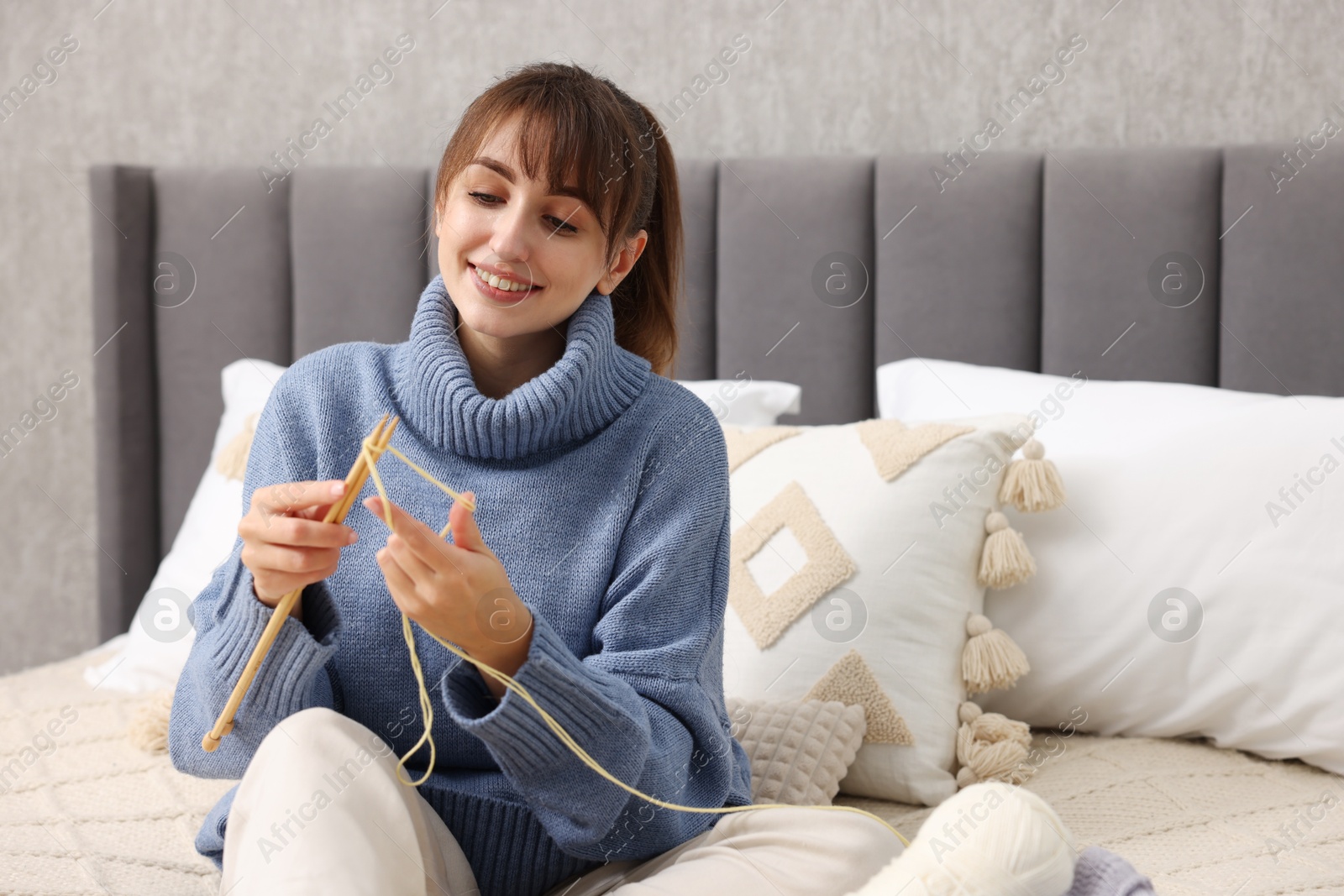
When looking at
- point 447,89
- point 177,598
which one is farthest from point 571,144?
point 447,89

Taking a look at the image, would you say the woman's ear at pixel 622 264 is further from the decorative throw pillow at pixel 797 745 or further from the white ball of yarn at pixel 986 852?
the white ball of yarn at pixel 986 852

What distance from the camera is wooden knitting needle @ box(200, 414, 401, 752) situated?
2.60ft

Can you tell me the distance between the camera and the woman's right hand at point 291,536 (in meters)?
0.79

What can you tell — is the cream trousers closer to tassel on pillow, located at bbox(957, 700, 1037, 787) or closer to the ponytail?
tassel on pillow, located at bbox(957, 700, 1037, 787)

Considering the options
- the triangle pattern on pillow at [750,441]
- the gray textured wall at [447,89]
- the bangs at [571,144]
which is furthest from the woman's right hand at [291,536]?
the gray textured wall at [447,89]

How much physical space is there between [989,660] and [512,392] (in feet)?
2.03

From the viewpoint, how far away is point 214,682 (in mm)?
876

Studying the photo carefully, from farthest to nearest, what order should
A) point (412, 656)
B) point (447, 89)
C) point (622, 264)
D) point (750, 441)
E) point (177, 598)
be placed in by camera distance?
point (447, 89) → point (177, 598) → point (750, 441) → point (622, 264) → point (412, 656)

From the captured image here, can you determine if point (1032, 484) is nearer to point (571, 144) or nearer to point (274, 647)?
point (571, 144)

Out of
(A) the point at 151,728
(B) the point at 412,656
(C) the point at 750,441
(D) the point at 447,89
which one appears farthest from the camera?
(D) the point at 447,89

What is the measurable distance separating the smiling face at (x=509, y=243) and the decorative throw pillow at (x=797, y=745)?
464 millimetres

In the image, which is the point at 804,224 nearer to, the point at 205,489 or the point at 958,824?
the point at 205,489

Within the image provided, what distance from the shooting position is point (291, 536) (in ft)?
2.58

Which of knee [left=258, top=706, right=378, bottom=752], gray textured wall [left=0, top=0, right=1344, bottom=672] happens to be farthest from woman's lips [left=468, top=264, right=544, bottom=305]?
gray textured wall [left=0, top=0, right=1344, bottom=672]
